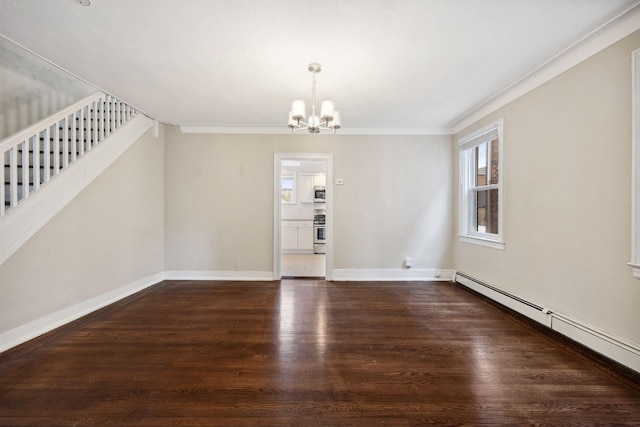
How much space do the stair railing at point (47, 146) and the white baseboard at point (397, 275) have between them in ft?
11.7

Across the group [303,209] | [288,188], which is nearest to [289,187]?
[288,188]

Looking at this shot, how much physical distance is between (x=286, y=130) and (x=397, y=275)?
2977 mm

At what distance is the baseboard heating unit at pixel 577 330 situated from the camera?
1736mm

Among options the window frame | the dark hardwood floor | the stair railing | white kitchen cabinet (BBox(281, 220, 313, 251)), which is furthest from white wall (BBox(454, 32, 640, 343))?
the window frame

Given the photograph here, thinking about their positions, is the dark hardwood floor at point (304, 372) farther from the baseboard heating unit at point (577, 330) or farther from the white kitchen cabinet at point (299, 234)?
the white kitchen cabinet at point (299, 234)

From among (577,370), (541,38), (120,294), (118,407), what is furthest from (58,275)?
(541,38)

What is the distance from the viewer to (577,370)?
1.76 metres

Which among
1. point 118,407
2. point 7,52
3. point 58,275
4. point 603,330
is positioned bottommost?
point 118,407

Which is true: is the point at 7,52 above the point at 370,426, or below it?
above

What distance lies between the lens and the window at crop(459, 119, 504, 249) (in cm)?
304

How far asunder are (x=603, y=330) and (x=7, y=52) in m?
6.03

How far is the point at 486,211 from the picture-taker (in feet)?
11.2

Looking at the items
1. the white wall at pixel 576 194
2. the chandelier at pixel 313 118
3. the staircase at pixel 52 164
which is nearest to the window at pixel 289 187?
the staircase at pixel 52 164

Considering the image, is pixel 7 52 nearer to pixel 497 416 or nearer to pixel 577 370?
pixel 497 416
